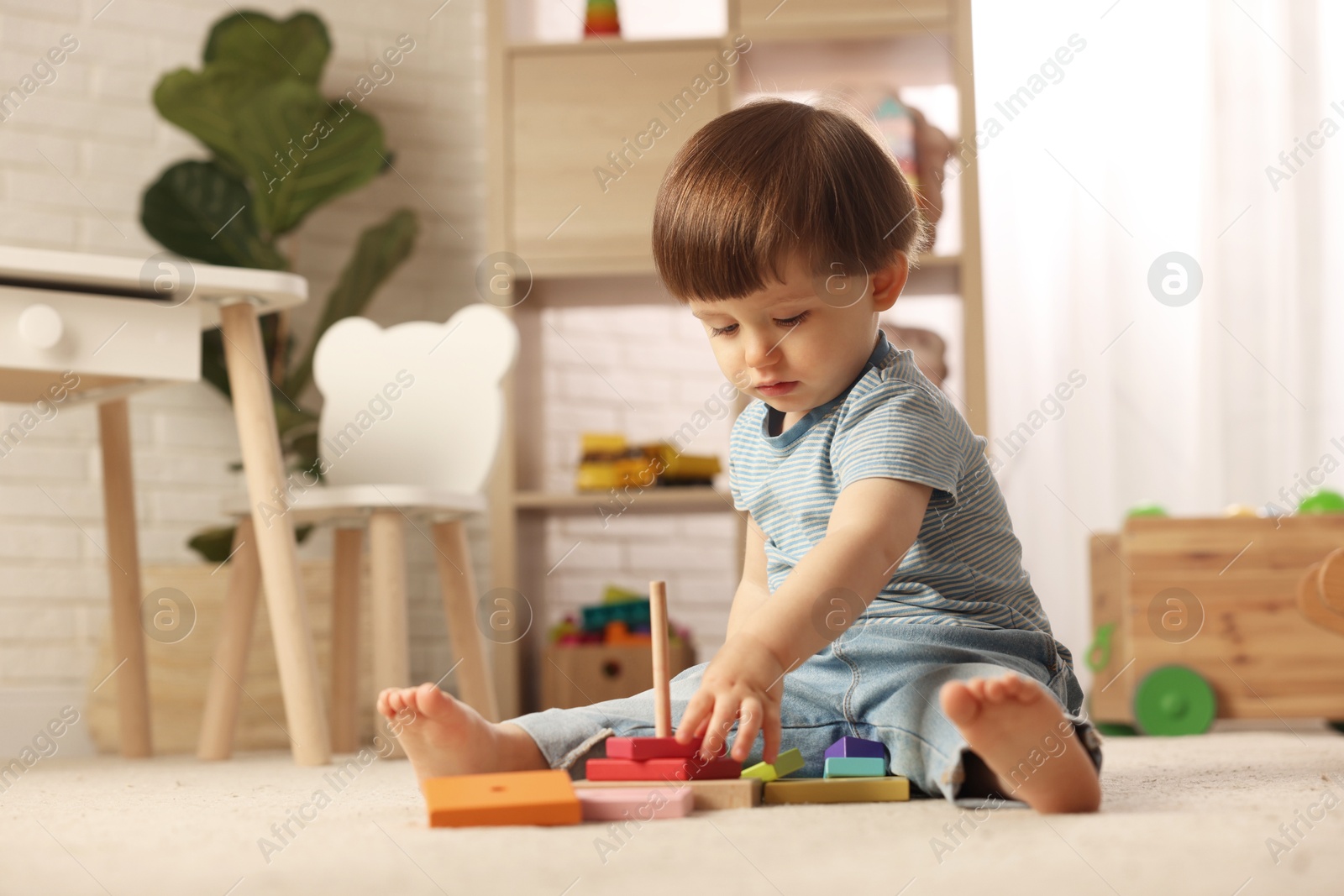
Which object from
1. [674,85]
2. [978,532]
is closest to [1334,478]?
[674,85]

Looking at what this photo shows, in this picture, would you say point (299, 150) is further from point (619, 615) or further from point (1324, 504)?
point (1324, 504)

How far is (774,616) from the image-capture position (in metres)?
0.79

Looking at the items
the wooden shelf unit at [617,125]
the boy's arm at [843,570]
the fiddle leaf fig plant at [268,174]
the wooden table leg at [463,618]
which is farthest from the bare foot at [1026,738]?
the fiddle leaf fig plant at [268,174]

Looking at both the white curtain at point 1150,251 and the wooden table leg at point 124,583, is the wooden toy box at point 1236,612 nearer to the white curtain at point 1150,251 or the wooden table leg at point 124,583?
the white curtain at point 1150,251

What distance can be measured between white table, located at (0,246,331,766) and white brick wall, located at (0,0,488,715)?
0.67 m

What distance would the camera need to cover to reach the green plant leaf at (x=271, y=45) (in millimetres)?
2229

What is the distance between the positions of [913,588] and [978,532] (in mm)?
71

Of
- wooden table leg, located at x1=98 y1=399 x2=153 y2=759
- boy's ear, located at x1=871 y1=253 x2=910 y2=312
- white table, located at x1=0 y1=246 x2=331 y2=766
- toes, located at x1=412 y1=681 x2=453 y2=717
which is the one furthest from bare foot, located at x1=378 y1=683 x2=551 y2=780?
wooden table leg, located at x1=98 y1=399 x2=153 y2=759

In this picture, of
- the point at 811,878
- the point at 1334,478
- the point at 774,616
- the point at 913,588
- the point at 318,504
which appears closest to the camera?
the point at 811,878

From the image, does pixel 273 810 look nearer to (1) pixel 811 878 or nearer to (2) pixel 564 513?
(1) pixel 811 878

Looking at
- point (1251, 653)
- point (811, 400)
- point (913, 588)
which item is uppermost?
point (811, 400)

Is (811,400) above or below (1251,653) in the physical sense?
above

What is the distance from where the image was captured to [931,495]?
3.09 ft

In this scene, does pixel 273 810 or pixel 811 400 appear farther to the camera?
pixel 811 400
